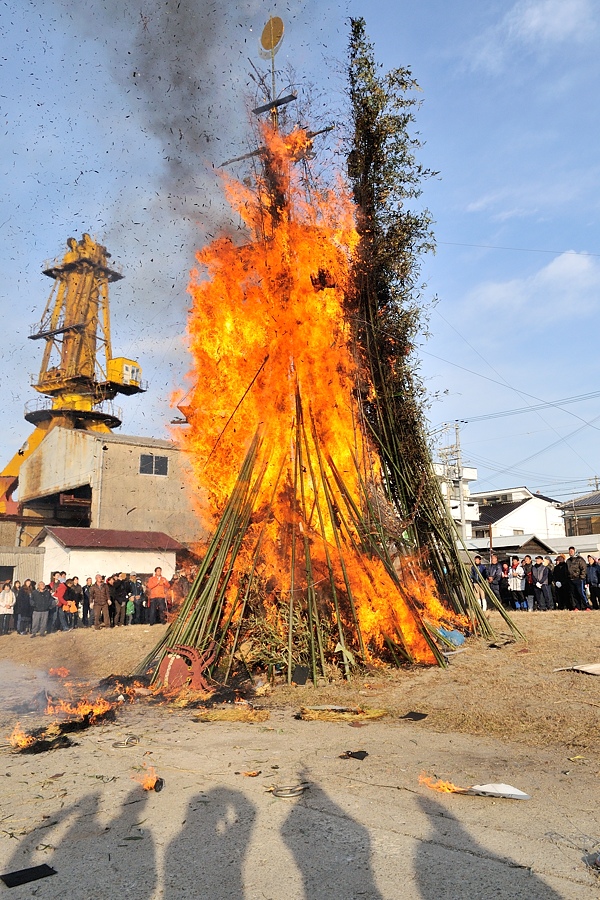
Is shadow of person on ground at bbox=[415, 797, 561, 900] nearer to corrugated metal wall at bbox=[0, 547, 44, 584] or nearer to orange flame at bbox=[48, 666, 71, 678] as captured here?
orange flame at bbox=[48, 666, 71, 678]

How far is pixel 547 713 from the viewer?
6.68m

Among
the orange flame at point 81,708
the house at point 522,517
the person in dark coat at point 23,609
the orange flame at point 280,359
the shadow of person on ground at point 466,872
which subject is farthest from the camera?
the house at point 522,517

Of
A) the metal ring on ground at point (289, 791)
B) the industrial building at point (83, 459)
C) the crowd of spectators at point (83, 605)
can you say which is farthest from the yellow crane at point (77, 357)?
the metal ring on ground at point (289, 791)

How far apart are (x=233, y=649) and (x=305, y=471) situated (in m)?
2.66

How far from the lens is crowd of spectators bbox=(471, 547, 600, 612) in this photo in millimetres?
16031

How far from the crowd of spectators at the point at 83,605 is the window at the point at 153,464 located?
41.1ft

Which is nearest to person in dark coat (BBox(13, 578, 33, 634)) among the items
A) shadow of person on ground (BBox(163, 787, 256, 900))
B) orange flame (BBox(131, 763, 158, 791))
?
orange flame (BBox(131, 763, 158, 791))

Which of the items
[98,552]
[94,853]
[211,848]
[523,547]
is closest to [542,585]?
[211,848]

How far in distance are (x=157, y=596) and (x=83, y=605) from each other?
335 centimetres

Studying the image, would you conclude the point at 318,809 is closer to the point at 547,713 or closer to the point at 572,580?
the point at 547,713

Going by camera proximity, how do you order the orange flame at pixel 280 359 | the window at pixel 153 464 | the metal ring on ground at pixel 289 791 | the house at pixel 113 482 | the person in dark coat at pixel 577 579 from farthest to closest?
the window at pixel 153 464
the house at pixel 113 482
the person in dark coat at pixel 577 579
the orange flame at pixel 280 359
the metal ring on ground at pixel 289 791

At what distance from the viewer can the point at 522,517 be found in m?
52.7

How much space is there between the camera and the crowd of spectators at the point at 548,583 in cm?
1603

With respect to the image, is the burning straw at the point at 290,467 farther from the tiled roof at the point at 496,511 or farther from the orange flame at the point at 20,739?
the tiled roof at the point at 496,511
